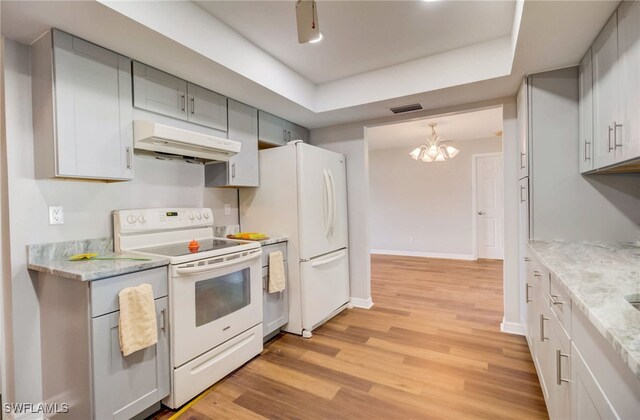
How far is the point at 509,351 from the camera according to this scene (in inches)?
98.3

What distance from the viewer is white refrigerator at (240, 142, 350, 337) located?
284 cm

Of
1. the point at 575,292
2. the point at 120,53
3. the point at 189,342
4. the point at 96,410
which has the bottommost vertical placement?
the point at 96,410

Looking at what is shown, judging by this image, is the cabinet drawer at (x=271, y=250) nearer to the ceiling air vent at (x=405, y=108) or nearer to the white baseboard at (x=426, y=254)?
the ceiling air vent at (x=405, y=108)

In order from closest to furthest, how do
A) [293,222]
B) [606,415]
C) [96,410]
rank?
1. [606,415]
2. [96,410]
3. [293,222]

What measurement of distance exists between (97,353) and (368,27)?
255 centimetres

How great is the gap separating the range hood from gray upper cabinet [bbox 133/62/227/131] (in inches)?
7.8

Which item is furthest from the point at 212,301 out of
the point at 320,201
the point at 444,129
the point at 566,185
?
the point at 444,129

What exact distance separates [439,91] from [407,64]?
0.38m

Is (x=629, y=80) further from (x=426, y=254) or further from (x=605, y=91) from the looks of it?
(x=426, y=254)

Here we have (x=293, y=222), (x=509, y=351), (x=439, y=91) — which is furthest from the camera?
(x=293, y=222)

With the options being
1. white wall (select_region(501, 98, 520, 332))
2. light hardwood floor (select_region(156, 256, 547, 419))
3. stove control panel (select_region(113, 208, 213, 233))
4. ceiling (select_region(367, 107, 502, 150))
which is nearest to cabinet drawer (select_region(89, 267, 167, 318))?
stove control panel (select_region(113, 208, 213, 233))

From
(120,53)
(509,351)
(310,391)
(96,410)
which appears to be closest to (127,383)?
(96,410)

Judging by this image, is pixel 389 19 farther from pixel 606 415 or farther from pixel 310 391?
pixel 310 391

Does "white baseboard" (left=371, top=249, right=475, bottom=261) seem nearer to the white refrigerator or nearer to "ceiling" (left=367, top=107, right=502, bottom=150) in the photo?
"ceiling" (left=367, top=107, right=502, bottom=150)
